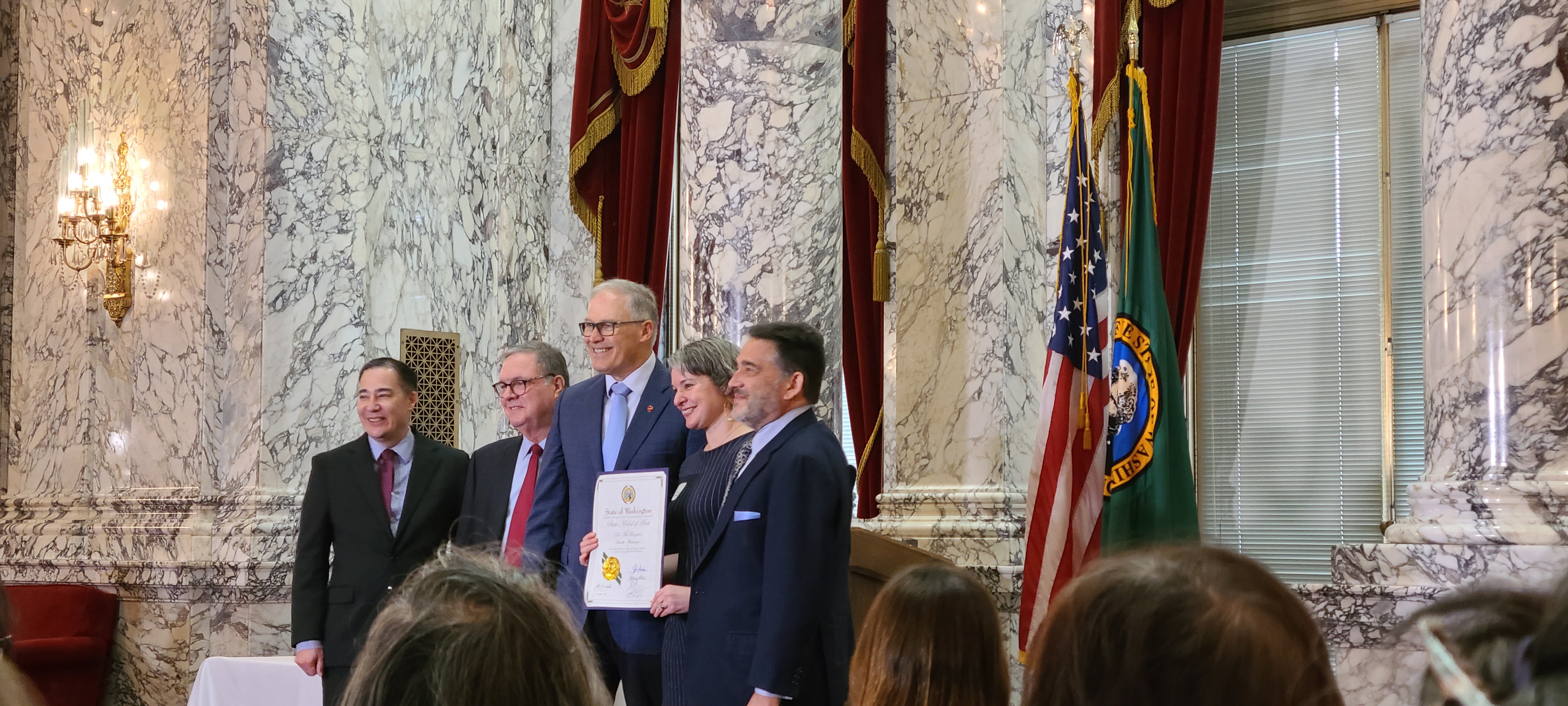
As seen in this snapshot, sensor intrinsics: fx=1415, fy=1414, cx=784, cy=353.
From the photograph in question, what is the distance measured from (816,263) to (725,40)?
1.11 meters

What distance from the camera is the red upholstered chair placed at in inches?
277

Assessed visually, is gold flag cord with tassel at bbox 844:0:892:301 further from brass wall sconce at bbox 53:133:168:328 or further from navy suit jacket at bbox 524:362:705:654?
brass wall sconce at bbox 53:133:168:328

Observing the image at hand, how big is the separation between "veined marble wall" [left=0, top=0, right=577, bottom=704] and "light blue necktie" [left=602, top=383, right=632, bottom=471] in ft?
9.79

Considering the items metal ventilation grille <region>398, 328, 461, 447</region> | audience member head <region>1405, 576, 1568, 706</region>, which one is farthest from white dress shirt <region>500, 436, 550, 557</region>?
audience member head <region>1405, 576, 1568, 706</region>

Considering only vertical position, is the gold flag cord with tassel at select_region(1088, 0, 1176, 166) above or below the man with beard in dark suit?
above

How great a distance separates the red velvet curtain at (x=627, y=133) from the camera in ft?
27.5

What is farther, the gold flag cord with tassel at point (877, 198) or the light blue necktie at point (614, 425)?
the gold flag cord with tassel at point (877, 198)

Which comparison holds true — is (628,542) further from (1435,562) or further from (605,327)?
(1435,562)

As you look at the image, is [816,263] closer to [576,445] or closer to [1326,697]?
[576,445]

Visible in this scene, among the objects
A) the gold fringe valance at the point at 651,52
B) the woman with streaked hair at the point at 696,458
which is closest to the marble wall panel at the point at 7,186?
the gold fringe valance at the point at 651,52

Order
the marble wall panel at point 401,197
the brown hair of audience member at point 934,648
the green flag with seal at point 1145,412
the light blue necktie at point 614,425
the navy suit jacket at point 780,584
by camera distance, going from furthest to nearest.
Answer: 1. the marble wall panel at point 401,197
2. the green flag with seal at point 1145,412
3. the light blue necktie at point 614,425
4. the navy suit jacket at point 780,584
5. the brown hair of audience member at point 934,648

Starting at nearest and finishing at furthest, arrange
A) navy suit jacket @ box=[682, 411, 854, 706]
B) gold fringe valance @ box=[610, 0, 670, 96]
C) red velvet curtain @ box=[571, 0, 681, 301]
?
navy suit jacket @ box=[682, 411, 854, 706] < gold fringe valance @ box=[610, 0, 670, 96] < red velvet curtain @ box=[571, 0, 681, 301]

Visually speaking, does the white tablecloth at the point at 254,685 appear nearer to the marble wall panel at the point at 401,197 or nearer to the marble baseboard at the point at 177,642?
the marble baseboard at the point at 177,642

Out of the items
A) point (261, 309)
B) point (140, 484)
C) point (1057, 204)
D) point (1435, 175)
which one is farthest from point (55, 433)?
point (1435, 175)
